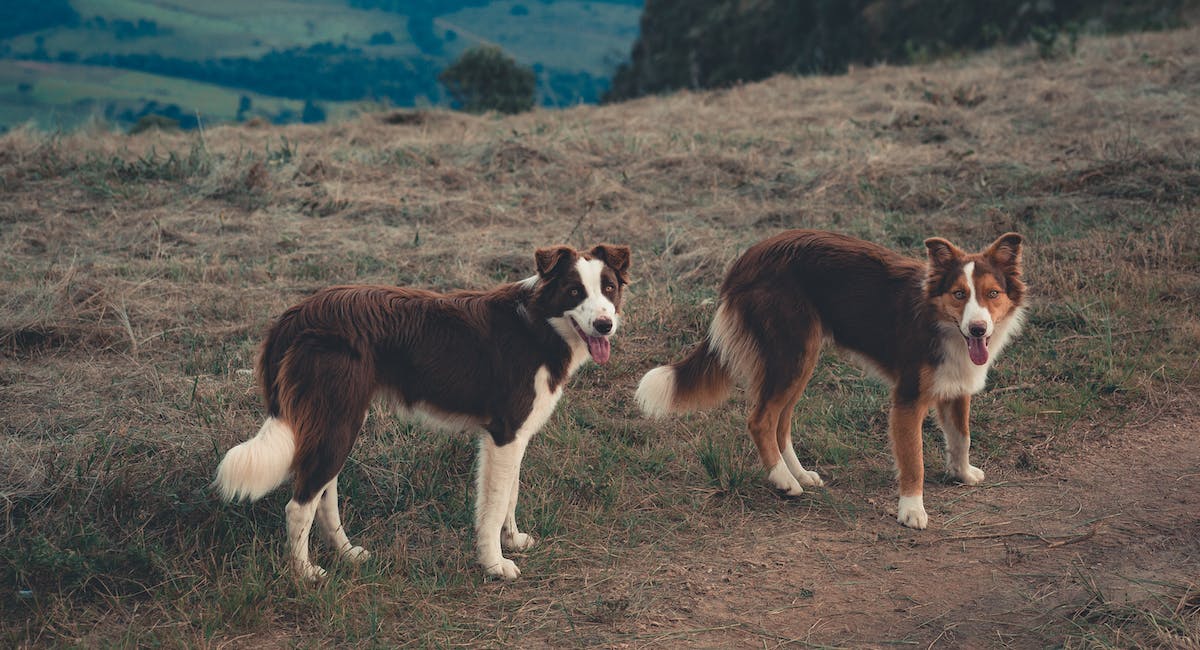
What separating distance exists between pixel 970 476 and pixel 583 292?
2691 millimetres

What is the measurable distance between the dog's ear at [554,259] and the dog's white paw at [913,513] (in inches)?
88.9

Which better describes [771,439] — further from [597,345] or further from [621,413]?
[597,345]

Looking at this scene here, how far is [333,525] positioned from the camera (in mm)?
4613

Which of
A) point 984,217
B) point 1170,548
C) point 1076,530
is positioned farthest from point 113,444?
point 984,217

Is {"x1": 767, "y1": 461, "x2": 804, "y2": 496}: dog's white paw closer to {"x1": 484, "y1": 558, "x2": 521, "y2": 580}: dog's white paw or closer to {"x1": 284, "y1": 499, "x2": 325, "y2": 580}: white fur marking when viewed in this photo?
{"x1": 484, "y1": 558, "x2": 521, "y2": 580}: dog's white paw

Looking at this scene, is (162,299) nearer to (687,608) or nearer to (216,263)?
(216,263)

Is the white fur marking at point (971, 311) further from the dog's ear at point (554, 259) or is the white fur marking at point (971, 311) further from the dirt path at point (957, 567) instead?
the dog's ear at point (554, 259)

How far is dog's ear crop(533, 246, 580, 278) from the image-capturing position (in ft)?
14.8

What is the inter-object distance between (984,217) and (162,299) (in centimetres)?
740

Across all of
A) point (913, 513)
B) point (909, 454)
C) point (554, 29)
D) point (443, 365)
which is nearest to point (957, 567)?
point (913, 513)

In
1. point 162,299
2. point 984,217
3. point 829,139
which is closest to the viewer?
point 162,299

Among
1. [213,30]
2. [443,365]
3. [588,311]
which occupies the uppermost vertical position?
[213,30]

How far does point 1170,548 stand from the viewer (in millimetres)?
4602

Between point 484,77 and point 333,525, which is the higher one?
point 484,77
